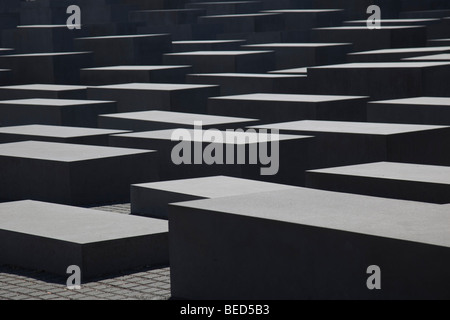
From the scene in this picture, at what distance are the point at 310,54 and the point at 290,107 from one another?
663cm

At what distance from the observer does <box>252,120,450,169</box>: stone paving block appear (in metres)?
11.6

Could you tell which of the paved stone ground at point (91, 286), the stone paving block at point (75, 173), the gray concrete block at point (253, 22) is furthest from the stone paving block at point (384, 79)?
the gray concrete block at point (253, 22)

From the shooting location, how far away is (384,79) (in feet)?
55.2

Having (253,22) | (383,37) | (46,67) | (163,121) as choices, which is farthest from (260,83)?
(253,22)

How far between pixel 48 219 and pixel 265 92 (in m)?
9.62

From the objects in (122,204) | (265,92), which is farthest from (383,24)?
(122,204)

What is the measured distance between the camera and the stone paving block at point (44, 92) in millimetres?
19022

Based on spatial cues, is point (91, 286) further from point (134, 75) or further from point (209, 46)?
point (209, 46)

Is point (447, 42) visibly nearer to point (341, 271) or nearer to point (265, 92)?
point (265, 92)

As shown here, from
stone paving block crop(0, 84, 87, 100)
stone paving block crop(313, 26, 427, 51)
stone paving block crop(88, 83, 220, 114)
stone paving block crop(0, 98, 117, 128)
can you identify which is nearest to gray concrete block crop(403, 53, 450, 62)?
stone paving block crop(313, 26, 427, 51)

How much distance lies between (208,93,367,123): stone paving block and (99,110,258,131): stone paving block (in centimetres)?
101

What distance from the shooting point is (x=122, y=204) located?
11.5 m

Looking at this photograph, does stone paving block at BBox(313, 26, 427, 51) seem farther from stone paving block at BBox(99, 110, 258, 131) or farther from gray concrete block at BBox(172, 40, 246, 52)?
stone paving block at BBox(99, 110, 258, 131)
